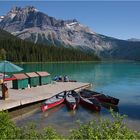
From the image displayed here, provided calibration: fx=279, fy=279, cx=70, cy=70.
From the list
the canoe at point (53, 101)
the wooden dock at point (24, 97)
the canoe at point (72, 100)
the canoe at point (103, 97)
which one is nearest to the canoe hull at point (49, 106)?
the canoe at point (53, 101)

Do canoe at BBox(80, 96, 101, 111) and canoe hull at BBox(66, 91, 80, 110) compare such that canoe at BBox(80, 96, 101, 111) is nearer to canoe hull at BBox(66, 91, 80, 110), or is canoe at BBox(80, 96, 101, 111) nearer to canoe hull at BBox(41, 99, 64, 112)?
canoe hull at BBox(66, 91, 80, 110)

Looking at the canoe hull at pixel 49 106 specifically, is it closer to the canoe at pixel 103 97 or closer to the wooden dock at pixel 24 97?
the wooden dock at pixel 24 97

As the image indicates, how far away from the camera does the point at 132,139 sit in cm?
1056

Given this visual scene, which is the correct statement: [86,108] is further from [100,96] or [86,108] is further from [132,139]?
[132,139]

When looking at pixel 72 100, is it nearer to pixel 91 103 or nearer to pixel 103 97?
pixel 91 103

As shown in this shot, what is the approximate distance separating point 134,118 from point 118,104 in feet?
31.4

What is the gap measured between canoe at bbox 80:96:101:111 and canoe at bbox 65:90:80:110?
793mm

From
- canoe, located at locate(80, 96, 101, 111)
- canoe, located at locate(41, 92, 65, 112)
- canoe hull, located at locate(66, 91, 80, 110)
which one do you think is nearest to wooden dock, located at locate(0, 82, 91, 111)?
canoe, located at locate(41, 92, 65, 112)

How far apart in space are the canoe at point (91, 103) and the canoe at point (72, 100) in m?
0.79

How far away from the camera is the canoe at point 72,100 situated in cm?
3956

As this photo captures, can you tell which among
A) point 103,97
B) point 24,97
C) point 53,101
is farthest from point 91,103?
point 24,97

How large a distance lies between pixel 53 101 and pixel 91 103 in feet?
18.2

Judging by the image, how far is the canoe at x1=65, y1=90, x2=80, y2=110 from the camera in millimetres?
39562

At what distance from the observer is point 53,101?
134 ft
